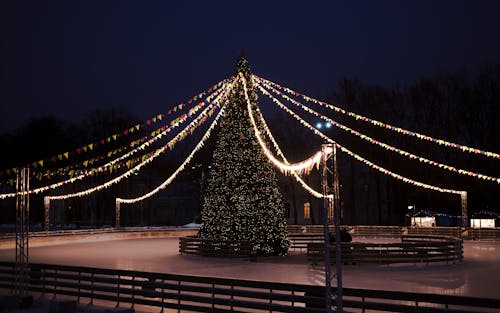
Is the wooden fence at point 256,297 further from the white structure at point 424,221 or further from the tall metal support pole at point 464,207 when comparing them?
the white structure at point 424,221

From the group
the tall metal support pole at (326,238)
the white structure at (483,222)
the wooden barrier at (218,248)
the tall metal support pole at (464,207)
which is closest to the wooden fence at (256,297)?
the tall metal support pole at (326,238)

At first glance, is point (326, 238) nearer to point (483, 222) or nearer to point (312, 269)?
point (312, 269)

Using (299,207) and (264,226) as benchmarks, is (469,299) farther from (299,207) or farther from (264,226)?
(299,207)

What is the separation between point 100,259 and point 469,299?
66.3 ft

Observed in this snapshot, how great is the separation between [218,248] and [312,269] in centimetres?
615

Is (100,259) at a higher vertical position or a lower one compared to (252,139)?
lower

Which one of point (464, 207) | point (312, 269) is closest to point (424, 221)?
point (464, 207)

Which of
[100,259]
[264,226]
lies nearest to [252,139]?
[264,226]

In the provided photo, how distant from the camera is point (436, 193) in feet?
157

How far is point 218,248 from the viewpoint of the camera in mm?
26922

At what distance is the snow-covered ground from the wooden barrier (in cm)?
64

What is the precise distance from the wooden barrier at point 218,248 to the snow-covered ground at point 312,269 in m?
0.64

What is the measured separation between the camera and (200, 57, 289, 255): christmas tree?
26.4m

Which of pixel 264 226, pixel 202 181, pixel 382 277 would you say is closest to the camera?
pixel 382 277
